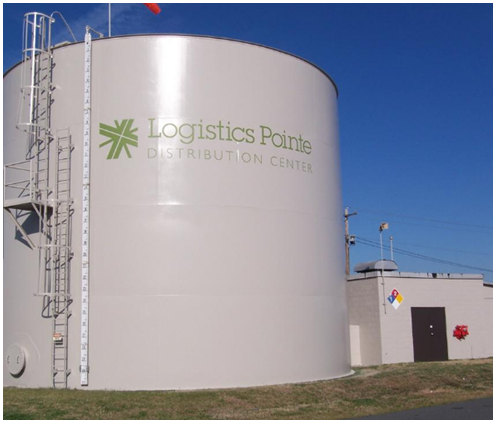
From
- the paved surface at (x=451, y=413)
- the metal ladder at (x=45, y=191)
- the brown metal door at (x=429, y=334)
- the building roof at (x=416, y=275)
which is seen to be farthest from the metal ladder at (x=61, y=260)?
the brown metal door at (x=429, y=334)

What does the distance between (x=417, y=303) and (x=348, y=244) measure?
14.1 m

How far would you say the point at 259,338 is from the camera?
52.7 ft

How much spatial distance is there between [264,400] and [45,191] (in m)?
7.31

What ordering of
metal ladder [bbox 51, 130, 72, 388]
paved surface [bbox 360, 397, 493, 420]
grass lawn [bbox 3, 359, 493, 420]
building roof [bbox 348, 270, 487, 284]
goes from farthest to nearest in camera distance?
building roof [bbox 348, 270, 487, 284] < metal ladder [bbox 51, 130, 72, 388] < grass lawn [bbox 3, 359, 493, 420] < paved surface [bbox 360, 397, 493, 420]

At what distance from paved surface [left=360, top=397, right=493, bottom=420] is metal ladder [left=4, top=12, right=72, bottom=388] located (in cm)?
788

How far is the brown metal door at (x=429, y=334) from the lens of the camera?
74.0 ft

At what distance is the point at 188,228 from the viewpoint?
52.2 ft

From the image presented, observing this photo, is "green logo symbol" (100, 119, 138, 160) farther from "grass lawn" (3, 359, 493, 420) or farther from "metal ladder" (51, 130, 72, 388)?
"grass lawn" (3, 359, 493, 420)

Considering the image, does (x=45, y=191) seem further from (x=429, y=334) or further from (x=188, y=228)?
(x=429, y=334)

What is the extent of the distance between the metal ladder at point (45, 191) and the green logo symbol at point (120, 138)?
1108 millimetres

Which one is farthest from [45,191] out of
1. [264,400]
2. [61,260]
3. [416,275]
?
[416,275]

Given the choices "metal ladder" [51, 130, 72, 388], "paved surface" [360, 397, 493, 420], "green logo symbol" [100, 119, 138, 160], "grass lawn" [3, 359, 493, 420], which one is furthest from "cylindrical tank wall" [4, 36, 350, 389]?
"paved surface" [360, 397, 493, 420]

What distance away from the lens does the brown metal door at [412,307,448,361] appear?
2256cm

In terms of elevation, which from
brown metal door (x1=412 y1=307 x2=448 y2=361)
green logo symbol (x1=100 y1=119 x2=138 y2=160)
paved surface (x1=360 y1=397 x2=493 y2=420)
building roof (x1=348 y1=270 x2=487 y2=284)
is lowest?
paved surface (x1=360 y1=397 x2=493 y2=420)
